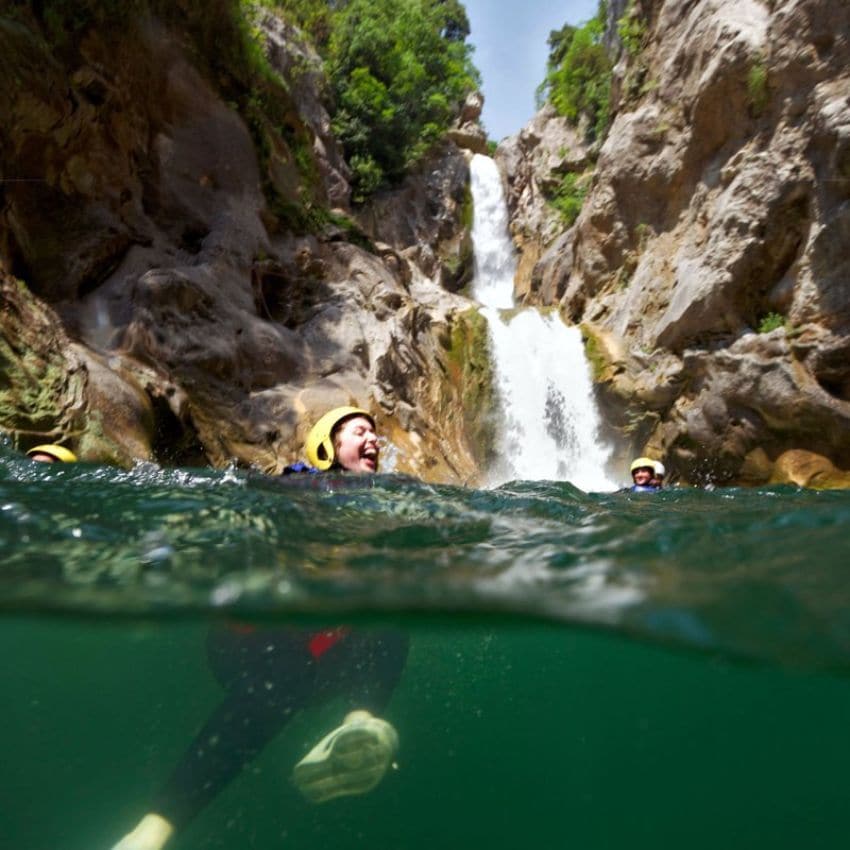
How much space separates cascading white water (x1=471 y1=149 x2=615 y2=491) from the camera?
12570 mm

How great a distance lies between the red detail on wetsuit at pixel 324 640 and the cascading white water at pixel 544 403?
8933 mm

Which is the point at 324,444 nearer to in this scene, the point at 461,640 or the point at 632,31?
the point at 461,640

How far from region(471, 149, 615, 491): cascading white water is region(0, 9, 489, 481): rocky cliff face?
0.76 m

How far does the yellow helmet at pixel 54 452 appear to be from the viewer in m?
5.32

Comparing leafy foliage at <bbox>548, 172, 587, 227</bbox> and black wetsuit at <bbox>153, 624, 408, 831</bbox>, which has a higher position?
leafy foliage at <bbox>548, 172, 587, 227</bbox>

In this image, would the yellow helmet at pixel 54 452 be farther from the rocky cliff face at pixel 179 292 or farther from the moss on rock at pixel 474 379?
the moss on rock at pixel 474 379

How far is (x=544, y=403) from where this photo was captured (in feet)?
43.1

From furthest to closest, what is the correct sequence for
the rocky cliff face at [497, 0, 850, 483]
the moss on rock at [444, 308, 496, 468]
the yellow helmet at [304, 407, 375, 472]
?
the moss on rock at [444, 308, 496, 468] < the rocky cliff face at [497, 0, 850, 483] < the yellow helmet at [304, 407, 375, 472]

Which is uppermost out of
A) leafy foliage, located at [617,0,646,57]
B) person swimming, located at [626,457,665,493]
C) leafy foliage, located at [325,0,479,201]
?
leafy foliage, located at [325,0,479,201]

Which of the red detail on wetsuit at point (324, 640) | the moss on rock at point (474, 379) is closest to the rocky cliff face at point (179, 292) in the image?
the moss on rock at point (474, 379)

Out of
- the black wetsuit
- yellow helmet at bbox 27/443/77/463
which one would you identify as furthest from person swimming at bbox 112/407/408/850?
yellow helmet at bbox 27/443/77/463

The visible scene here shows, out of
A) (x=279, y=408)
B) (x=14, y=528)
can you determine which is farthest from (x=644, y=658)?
(x=279, y=408)

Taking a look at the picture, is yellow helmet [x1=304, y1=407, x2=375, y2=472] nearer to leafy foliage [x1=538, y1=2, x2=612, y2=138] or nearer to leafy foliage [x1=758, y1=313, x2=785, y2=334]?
leafy foliage [x1=758, y1=313, x2=785, y2=334]

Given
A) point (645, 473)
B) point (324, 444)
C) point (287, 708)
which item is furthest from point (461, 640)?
point (645, 473)
